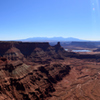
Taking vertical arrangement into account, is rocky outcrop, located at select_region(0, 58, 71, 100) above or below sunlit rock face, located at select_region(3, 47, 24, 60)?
below

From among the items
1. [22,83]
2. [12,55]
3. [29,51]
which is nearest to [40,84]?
[22,83]

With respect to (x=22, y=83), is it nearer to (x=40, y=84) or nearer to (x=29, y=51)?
(x=40, y=84)

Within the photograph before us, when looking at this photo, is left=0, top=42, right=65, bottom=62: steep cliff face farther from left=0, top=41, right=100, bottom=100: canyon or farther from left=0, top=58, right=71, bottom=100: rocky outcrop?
left=0, top=58, right=71, bottom=100: rocky outcrop

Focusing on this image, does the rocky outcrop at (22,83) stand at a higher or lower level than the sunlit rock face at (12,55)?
lower

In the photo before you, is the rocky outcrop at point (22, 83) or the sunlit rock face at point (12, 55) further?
the sunlit rock face at point (12, 55)

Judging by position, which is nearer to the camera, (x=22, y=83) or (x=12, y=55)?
(x=22, y=83)

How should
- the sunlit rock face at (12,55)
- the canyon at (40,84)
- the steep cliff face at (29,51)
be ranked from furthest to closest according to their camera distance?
the steep cliff face at (29,51) < the sunlit rock face at (12,55) < the canyon at (40,84)

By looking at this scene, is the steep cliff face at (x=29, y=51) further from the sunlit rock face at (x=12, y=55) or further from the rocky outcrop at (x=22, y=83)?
the rocky outcrop at (x=22, y=83)

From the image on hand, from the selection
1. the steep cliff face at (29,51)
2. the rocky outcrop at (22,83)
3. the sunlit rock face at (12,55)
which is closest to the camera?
the rocky outcrop at (22,83)

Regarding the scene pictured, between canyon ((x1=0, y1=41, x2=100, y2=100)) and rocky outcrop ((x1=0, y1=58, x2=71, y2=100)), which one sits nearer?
rocky outcrop ((x1=0, y1=58, x2=71, y2=100))

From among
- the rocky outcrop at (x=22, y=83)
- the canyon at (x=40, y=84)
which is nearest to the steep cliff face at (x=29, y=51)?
the canyon at (x=40, y=84)

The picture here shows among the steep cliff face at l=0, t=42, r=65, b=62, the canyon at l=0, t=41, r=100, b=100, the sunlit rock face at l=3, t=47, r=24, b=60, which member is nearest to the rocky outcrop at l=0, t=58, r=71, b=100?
the canyon at l=0, t=41, r=100, b=100

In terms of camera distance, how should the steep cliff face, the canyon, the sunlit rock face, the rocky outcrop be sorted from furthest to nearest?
the steep cliff face → the sunlit rock face → the canyon → the rocky outcrop

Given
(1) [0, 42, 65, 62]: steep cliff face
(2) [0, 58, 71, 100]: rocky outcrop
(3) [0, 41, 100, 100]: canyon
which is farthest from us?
(1) [0, 42, 65, 62]: steep cliff face
